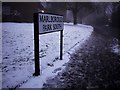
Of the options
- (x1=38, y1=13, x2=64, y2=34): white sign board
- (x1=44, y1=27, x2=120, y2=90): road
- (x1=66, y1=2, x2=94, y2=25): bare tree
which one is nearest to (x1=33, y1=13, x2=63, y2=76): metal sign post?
(x1=38, y1=13, x2=64, y2=34): white sign board

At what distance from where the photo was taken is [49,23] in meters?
5.86

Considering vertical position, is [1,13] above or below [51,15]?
above

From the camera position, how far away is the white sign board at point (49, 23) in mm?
5203

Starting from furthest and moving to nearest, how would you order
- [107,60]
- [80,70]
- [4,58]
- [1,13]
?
[1,13] < [107,60] < [4,58] < [80,70]

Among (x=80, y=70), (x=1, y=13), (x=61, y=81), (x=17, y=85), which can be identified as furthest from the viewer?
(x=1, y=13)

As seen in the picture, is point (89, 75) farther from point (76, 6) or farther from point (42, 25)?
point (76, 6)

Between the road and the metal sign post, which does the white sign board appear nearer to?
the metal sign post

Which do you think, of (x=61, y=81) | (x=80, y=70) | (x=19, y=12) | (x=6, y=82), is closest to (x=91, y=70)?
(x=80, y=70)

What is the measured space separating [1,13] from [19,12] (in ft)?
11.7

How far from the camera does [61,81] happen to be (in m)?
4.99

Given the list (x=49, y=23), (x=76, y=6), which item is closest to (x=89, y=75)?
(x=49, y=23)

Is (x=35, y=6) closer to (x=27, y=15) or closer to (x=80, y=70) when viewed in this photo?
(x=27, y=15)

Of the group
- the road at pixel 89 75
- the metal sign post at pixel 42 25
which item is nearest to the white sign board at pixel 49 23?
the metal sign post at pixel 42 25

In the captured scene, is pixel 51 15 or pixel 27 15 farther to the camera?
pixel 27 15
